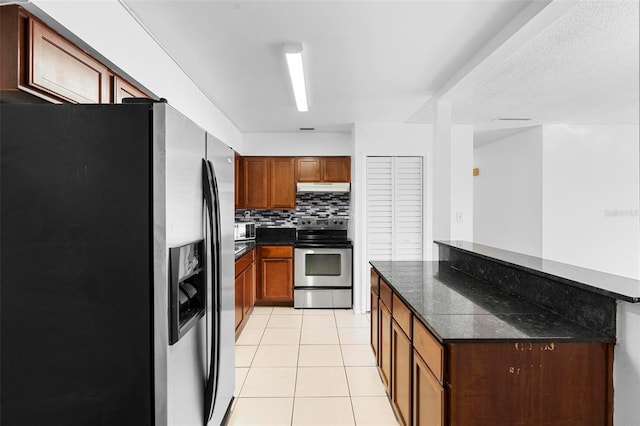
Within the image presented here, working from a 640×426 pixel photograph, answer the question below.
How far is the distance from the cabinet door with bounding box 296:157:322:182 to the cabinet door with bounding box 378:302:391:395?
2882 mm

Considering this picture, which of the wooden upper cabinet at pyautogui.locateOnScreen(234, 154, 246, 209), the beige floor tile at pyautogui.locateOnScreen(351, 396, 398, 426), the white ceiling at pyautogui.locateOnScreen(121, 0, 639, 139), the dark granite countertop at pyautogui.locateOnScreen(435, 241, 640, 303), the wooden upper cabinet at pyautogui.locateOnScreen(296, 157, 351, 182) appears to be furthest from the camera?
the wooden upper cabinet at pyautogui.locateOnScreen(296, 157, 351, 182)

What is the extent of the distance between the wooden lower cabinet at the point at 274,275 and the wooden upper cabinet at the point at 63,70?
3.48m

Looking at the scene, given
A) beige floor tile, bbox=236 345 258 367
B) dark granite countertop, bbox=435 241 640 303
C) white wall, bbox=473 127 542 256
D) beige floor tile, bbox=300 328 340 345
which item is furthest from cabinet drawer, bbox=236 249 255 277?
white wall, bbox=473 127 542 256

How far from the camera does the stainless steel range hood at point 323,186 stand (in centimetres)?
540

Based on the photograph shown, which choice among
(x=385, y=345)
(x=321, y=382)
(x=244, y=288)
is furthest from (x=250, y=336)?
(x=385, y=345)

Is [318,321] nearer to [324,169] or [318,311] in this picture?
[318,311]

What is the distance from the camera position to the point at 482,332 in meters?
1.51

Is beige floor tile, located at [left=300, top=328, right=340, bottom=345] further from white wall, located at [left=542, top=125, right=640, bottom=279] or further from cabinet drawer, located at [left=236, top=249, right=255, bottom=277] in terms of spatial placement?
white wall, located at [left=542, top=125, right=640, bottom=279]

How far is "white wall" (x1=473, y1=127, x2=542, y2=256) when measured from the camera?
5184 millimetres

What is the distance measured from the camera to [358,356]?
3506 mm

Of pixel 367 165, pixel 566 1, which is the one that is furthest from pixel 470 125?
pixel 566 1

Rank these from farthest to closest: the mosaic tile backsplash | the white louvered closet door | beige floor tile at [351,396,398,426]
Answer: the mosaic tile backsplash → the white louvered closet door → beige floor tile at [351,396,398,426]

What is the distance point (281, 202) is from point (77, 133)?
4.22 meters

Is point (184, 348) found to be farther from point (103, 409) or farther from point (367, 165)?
point (367, 165)
